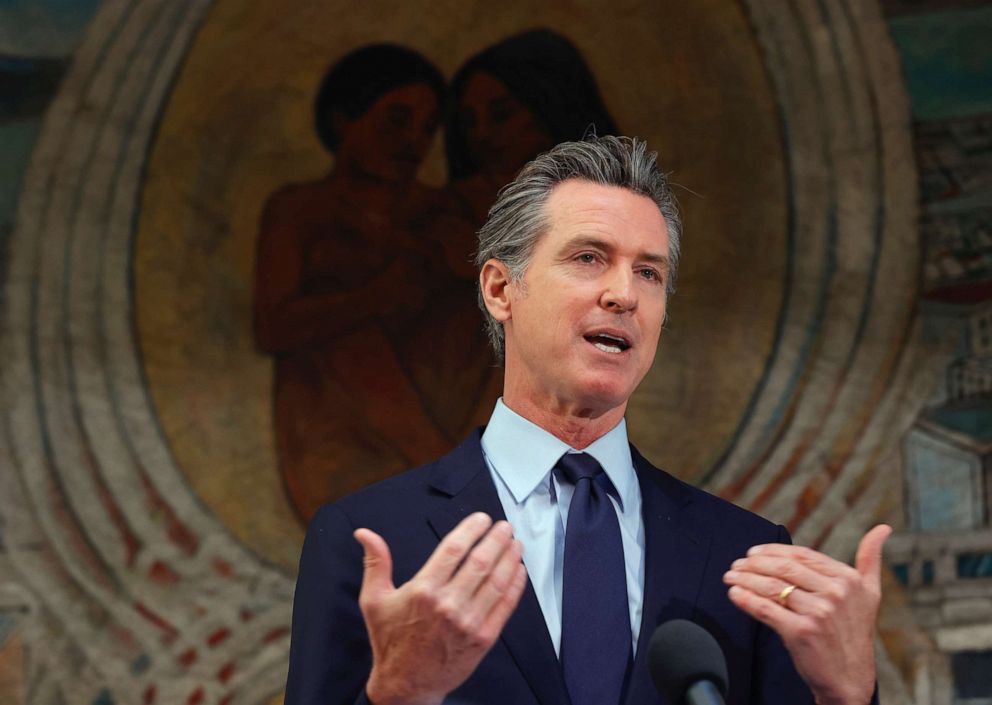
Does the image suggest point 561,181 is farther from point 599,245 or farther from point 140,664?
point 140,664

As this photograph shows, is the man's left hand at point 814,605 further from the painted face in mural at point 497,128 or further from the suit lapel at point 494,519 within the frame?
the painted face in mural at point 497,128

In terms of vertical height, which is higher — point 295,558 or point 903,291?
point 903,291

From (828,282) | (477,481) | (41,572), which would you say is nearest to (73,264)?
(41,572)

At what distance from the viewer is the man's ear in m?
2.89

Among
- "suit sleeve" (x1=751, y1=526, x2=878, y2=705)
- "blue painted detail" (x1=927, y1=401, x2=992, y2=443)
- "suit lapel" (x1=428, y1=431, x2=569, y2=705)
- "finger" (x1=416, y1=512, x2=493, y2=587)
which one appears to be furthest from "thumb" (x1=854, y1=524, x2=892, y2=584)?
"blue painted detail" (x1=927, y1=401, x2=992, y2=443)

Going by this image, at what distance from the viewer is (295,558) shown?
24.1 feet

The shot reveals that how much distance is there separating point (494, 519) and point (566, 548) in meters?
0.14

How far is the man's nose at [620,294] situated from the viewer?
2627 mm

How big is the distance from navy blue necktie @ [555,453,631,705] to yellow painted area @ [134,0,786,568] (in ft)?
15.9

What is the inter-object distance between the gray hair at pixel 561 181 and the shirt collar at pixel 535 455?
0.31m

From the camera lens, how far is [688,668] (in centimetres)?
192

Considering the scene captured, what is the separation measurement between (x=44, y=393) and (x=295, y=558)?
1.47 m

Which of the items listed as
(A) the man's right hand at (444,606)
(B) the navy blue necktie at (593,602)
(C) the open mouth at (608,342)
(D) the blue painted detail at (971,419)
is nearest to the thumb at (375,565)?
(A) the man's right hand at (444,606)

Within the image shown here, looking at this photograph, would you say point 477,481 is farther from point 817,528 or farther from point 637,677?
point 817,528
